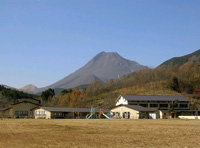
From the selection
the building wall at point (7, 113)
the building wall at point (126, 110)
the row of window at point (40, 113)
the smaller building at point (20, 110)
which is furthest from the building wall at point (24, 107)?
the building wall at point (126, 110)

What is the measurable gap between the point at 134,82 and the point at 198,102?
1177 inches

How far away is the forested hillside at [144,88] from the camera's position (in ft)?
291

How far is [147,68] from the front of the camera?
116438 mm

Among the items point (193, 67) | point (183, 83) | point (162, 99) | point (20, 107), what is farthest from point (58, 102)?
point (193, 67)

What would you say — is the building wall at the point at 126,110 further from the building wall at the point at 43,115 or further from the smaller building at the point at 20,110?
the smaller building at the point at 20,110

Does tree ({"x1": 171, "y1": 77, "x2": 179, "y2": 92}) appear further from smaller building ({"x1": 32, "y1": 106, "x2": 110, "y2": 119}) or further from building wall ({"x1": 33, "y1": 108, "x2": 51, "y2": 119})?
building wall ({"x1": 33, "y1": 108, "x2": 51, "y2": 119})

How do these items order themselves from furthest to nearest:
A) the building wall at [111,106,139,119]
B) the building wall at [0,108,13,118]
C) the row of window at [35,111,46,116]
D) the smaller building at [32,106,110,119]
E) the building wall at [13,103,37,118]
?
the building wall at [13,103,37,118]
the building wall at [0,108,13,118]
the row of window at [35,111,46,116]
the smaller building at [32,106,110,119]
the building wall at [111,106,139,119]

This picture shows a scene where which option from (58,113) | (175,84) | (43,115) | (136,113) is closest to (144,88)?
(175,84)

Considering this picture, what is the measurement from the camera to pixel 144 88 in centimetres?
9669

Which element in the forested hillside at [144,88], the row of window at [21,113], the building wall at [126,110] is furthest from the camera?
the forested hillside at [144,88]

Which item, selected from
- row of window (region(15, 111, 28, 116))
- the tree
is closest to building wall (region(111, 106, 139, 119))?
row of window (region(15, 111, 28, 116))

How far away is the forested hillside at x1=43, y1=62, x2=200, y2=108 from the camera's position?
88625mm

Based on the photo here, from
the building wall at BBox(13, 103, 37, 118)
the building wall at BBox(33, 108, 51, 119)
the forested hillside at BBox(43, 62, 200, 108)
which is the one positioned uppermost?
the forested hillside at BBox(43, 62, 200, 108)

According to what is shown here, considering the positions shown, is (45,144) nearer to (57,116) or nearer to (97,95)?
(57,116)
